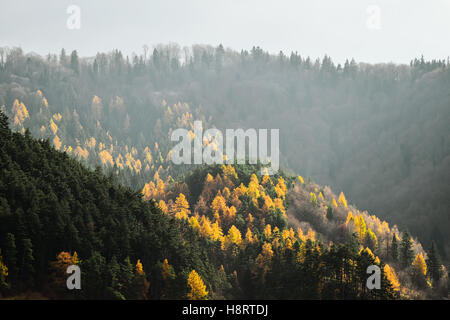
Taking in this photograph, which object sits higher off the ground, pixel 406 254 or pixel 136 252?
pixel 406 254

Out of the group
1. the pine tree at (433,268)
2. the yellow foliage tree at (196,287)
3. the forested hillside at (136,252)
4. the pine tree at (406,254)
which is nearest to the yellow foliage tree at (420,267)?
the forested hillside at (136,252)

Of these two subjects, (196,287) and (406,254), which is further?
(406,254)

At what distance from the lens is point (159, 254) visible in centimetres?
9881

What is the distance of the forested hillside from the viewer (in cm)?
8119

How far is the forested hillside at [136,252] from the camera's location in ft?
266

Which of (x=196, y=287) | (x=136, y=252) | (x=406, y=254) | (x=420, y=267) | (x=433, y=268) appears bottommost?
(x=196, y=287)

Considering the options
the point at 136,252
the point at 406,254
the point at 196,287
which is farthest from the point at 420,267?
the point at 136,252

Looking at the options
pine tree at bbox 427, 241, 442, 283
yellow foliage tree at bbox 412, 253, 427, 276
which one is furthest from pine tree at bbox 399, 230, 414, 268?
yellow foliage tree at bbox 412, 253, 427, 276

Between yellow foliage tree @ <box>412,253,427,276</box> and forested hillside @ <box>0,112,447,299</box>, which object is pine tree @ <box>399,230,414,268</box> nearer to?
forested hillside @ <box>0,112,447,299</box>

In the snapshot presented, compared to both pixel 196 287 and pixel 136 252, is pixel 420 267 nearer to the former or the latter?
pixel 196 287

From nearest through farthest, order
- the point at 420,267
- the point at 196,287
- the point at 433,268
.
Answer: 1. the point at 196,287
2. the point at 420,267
3. the point at 433,268

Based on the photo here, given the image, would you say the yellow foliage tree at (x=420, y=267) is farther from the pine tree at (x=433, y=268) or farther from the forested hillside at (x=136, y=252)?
the pine tree at (x=433, y=268)

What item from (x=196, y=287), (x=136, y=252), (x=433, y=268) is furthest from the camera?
(x=433, y=268)

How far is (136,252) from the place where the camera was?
96.8 m
